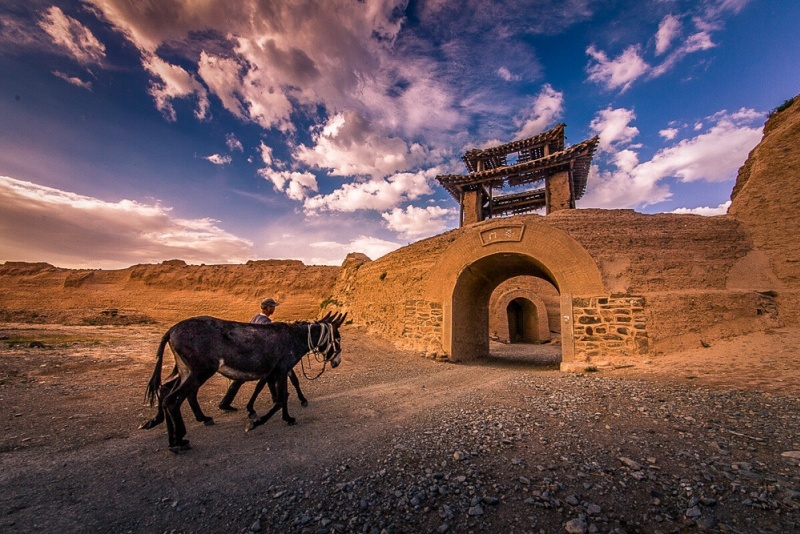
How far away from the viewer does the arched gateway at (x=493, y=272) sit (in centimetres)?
836

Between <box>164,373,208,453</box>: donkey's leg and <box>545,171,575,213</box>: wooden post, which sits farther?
<box>545,171,575,213</box>: wooden post

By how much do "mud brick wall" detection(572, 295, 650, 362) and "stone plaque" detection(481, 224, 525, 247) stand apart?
261cm

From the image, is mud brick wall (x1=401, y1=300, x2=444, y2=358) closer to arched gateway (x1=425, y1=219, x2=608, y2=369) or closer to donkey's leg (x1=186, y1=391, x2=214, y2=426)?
arched gateway (x1=425, y1=219, x2=608, y2=369)

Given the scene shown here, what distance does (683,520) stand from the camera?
2.06m

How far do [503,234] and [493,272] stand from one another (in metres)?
2.33

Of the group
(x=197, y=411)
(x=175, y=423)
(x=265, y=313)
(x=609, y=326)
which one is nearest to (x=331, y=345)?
(x=265, y=313)

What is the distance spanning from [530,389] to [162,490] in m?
5.64

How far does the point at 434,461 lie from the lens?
9.84ft

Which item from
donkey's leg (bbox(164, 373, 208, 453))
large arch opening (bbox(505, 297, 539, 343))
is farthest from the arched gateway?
large arch opening (bbox(505, 297, 539, 343))

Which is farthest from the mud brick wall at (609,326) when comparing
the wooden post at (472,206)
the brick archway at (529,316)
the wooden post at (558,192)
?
the wooden post at (472,206)

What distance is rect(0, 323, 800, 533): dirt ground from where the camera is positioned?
2.18 metres

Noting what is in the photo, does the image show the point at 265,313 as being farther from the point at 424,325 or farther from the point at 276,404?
the point at 424,325

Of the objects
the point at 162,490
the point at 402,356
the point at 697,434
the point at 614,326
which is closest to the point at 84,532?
the point at 162,490

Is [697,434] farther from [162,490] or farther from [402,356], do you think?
[402,356]
